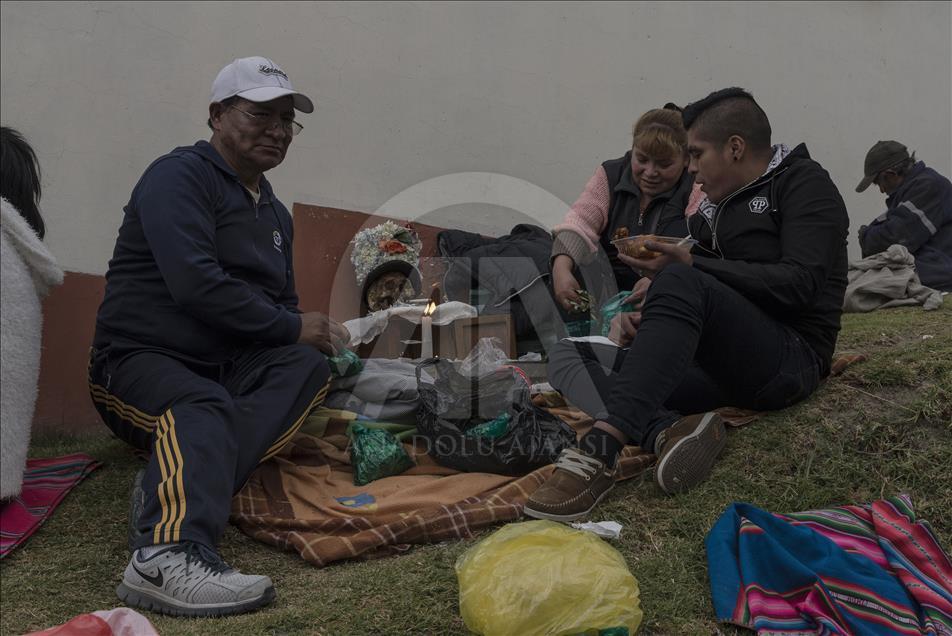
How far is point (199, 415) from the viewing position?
105 inches

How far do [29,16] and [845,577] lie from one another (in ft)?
14.6

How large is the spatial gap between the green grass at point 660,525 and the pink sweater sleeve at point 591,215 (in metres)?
1.27

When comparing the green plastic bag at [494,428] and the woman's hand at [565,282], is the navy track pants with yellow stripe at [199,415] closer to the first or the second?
the green plastic bag at [494,428]

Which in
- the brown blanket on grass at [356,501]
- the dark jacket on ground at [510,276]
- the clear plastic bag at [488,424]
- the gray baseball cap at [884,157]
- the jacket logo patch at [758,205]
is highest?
the gray baseball cap at [884,157]

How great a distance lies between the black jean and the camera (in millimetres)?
2678

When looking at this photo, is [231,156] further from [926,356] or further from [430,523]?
[926,356]

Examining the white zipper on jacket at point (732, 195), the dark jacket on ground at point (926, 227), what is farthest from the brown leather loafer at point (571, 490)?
the dark jacket on ground at point (926, 227)

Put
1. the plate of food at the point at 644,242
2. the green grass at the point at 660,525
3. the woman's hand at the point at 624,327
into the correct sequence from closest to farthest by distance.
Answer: the green grass at the point at 660,525 → the plate of food at the point at 644,242 → the woman's hand at the point at 624,327

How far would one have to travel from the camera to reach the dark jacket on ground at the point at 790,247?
2.89m

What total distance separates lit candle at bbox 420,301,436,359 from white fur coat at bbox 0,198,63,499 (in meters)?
2.00

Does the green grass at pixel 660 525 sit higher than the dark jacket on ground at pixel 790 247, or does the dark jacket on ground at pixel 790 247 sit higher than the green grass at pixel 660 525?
the dark jacket on ground at pixel 790 247

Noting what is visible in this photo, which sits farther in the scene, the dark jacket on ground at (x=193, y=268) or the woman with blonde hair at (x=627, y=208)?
the woman with blonde hair at (x=627, y=208)

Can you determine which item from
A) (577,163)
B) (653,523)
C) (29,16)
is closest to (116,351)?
(653,523)

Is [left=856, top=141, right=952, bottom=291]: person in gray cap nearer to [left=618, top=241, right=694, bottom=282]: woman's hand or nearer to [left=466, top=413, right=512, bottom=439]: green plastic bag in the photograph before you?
[left=618, top=241, right=694, bottom=282]: woman's hand
